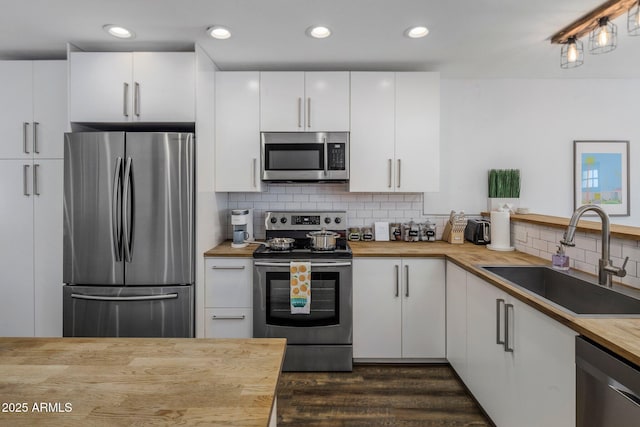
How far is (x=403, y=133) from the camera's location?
294cm

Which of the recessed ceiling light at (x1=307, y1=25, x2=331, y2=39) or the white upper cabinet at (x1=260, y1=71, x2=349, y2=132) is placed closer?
the recessed ceiling light at (x1=307, y1=25, x2=331, y2=39)

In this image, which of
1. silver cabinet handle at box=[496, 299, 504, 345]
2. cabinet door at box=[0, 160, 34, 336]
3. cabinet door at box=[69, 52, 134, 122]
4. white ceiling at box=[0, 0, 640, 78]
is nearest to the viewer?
silver cabinet handle at box=[496, 299, 504, 345]

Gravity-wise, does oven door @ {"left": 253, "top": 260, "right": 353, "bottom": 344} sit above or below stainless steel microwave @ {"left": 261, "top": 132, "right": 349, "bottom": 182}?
below

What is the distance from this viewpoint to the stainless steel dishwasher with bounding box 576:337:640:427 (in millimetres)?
1012

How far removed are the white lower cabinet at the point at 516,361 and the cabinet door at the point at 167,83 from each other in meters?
2.29

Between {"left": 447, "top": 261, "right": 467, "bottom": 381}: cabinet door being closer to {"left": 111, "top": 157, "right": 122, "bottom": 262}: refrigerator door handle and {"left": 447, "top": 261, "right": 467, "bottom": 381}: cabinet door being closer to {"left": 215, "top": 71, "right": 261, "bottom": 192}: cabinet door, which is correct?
{"left": 215, "top": 71, "right": 261, "bottom": 192}: cabinet door

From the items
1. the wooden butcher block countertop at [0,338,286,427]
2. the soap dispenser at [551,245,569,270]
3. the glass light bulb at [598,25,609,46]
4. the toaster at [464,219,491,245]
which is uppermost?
the glass light bulb at [598,25,609,46]

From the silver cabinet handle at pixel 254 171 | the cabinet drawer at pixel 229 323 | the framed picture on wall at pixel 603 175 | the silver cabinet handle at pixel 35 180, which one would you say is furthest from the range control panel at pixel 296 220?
the framed picture on wall at pixel 603 175

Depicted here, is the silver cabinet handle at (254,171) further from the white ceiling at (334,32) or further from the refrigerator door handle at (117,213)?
the refrigerator door handle at (117,213)

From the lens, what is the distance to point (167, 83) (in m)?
2.51

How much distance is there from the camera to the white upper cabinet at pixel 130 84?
8.20 feet

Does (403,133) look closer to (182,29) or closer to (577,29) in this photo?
(577,29)

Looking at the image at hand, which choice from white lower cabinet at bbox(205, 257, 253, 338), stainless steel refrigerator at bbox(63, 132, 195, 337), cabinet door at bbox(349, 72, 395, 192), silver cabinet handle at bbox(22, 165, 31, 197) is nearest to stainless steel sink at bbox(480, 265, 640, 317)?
cabinet door at bbox(349, 72, 395, 192)

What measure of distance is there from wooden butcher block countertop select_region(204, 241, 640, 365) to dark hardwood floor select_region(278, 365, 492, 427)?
2.82ft
